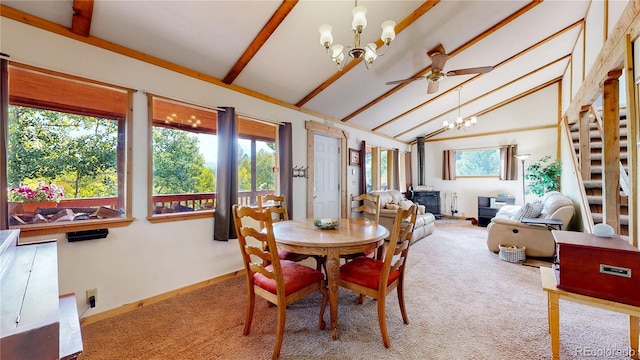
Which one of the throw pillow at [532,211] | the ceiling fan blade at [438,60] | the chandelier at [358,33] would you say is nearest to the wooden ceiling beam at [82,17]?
the chandelier at [358,33]

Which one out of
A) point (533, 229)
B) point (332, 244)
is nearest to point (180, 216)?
point (332, 244)

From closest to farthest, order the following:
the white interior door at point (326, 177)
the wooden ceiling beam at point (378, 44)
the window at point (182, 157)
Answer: the wooden ceiling beam at point (378, 44)
the window at point (182, 157)
the white interior door at point (326, 177)

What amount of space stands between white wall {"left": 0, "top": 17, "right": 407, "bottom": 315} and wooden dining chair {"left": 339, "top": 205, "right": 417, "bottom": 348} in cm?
179

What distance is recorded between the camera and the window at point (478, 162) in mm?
6769

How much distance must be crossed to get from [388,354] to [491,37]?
13.9 feet

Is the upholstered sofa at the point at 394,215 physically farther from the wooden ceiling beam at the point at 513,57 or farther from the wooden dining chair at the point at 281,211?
the wooden dining chair at the point at 281,211

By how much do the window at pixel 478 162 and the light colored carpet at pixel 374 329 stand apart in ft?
15.9

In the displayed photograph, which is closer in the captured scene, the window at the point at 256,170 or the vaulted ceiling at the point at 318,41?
the vaulted ceiling at the point at 318,41

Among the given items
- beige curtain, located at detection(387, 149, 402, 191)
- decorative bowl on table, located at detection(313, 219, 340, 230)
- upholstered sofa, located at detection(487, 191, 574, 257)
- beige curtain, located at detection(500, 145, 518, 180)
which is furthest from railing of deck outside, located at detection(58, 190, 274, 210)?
beige curtain, located at detection(500, 145, 518, 180)

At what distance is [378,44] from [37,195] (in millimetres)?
3743

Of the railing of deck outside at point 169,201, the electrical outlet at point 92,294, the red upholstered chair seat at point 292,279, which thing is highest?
the railing of deck outside at point 169,201

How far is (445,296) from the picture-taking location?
2.56m

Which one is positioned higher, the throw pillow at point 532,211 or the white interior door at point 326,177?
the white interior door at point 326,177

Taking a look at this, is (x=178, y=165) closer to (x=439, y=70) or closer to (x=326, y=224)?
(x=326, y=224)
